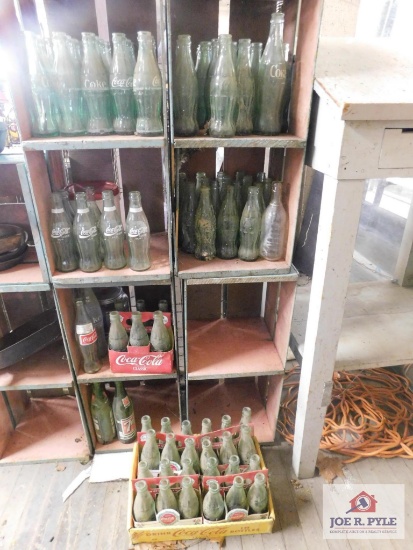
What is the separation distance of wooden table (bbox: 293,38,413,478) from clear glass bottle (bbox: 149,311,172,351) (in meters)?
0.58

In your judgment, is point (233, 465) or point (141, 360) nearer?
point (233, 465)

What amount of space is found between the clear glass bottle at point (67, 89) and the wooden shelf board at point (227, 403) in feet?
4.75

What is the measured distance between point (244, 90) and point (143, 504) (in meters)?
1.54

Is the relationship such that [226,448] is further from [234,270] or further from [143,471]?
[234,270]

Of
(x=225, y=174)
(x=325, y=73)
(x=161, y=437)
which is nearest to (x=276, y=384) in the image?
(x=161, y=437)

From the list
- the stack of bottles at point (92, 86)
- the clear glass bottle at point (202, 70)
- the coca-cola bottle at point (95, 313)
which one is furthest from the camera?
the coca-cola bottle at point (95, 313)

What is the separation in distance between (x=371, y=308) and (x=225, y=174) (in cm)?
105

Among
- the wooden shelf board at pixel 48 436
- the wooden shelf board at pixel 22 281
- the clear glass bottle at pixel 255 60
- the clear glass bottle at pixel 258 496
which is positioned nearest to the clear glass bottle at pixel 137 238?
the wooden shelf board at pixel 22 281

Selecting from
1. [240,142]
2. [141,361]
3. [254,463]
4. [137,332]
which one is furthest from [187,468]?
[240,142]

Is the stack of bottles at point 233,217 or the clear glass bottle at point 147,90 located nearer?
the clear glass bottle at point 147,90

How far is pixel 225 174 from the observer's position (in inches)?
63.2

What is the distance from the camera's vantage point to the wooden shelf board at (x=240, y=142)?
126 centimetres

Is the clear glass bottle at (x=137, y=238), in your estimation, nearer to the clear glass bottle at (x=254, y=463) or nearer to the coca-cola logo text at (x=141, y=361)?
the coca-cola logo text at (x=141, y=361)

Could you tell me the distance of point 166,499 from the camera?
4.70 ft
